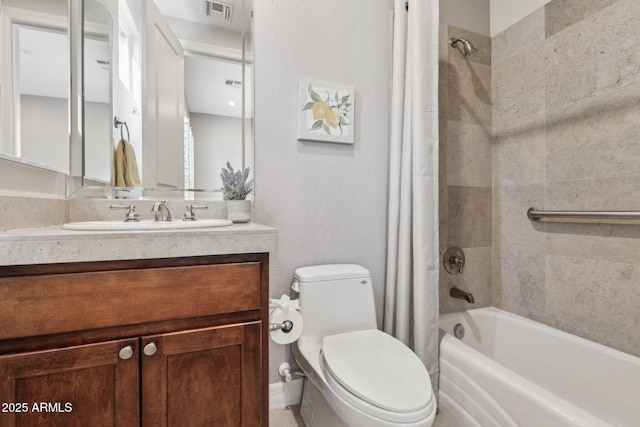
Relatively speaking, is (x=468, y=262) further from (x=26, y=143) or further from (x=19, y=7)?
(x=19, y=7)

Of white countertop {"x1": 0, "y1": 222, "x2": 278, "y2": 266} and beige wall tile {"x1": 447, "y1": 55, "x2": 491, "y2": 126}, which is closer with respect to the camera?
white countertop {"x1": 0, "y1": 222, "x2": 278, "y2": 266}

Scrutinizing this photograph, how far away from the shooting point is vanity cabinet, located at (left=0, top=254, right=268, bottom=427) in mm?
710

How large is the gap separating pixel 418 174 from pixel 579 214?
0.79m

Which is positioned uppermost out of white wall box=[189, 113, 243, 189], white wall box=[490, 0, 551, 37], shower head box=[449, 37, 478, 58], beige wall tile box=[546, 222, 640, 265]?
white wall box=[490, 0, 551, 37]

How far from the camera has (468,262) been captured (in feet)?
6.03

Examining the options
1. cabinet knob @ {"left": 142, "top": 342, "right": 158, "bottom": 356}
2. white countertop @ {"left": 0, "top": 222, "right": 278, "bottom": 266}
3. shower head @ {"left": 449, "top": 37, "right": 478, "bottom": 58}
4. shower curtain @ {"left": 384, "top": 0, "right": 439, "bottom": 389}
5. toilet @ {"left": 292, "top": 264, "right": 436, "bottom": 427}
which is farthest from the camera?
shower head @ {"left": 449, "top": 37, "right": 478, "bottom": 58}

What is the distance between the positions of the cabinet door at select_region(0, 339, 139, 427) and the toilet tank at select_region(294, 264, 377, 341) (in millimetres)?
687

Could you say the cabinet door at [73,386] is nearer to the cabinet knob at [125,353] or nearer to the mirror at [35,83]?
the cabinet knob at [125,353]

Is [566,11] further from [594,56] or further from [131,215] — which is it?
[131,215]

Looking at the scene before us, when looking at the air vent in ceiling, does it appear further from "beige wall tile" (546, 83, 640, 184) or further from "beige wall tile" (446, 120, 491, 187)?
"beige wall tile" (546, 83, 640, 184)

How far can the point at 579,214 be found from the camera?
1406 mm

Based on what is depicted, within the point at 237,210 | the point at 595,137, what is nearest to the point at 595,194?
the point at 595,137

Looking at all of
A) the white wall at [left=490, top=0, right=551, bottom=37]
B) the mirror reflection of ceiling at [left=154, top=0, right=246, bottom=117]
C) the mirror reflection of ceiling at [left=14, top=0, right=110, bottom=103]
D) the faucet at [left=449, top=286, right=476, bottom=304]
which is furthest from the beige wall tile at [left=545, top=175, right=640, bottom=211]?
the mirror reflection of ceiling at [left=14, top=0, right=110, bottom=103]

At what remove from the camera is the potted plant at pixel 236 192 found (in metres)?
1.29
